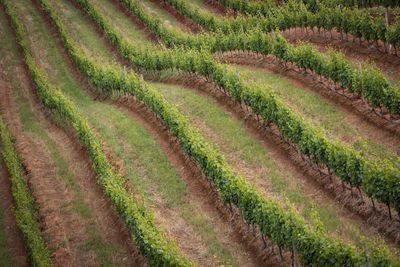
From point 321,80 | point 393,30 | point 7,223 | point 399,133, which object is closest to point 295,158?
point 399,133

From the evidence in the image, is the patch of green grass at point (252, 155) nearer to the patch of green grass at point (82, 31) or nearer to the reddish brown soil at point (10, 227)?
the reddish brown soil at point (10, 227)

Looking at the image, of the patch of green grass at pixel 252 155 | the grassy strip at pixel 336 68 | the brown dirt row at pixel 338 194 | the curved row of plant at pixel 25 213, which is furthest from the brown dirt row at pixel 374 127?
the curved row of plant at pixel 25 213

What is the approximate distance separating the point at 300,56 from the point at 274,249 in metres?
15.0

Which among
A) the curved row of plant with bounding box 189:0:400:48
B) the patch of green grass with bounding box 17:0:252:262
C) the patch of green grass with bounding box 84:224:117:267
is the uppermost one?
the curved row of plant with bounding box 189:0:400:48

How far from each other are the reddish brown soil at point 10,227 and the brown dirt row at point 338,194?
13459mm

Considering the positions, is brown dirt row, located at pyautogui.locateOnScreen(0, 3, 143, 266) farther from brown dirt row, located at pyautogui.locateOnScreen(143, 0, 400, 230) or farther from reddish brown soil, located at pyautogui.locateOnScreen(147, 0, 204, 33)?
reddish brown soil, located at pyautogui.locateOnScreen(147, 0, 204, 33)

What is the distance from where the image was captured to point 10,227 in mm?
18688

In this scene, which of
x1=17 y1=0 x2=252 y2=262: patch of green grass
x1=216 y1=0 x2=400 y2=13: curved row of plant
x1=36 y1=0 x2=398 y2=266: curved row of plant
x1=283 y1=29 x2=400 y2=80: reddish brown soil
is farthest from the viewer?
x1=216 y1=0 x2=400 y2=13: curved row of plant

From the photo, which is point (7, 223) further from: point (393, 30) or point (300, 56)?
point (393, 30)

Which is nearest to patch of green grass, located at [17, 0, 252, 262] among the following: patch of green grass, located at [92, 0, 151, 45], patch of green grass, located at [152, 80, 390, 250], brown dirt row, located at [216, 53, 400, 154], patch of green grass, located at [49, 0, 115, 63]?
patch of green grass, located at [152, 80, 390, 250]

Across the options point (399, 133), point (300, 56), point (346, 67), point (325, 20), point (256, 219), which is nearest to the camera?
point (256, 219)

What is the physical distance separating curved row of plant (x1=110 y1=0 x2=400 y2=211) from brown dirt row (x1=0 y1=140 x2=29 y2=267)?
546 inches

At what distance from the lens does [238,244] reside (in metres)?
15.6

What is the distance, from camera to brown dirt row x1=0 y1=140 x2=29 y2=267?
16.8 metres
